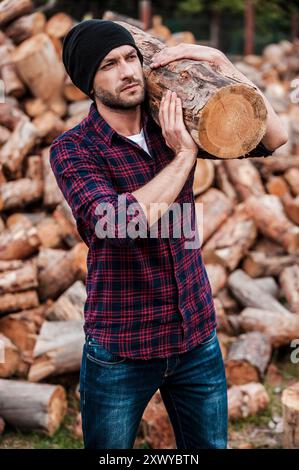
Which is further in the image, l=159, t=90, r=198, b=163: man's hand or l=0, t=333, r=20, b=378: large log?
l=0, t=333, r=20, b=378: large log

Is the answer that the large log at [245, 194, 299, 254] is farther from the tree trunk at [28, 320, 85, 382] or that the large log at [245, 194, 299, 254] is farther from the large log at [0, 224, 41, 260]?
the tree trunk at [28, 320, 85, 382]

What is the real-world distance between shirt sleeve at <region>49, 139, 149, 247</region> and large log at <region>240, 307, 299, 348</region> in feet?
9.91

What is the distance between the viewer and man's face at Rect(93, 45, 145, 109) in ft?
8.32

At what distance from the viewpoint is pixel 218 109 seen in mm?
2443

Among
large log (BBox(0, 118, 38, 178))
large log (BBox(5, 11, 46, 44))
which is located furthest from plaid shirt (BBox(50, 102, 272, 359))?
large log (BBox(5, 11, 46, 44))

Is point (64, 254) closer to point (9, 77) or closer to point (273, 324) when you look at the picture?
point (273, 324)

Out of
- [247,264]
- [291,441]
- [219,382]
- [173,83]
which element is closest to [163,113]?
[173,83]

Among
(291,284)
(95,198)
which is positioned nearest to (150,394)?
(95,198)

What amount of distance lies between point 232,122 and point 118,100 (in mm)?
438

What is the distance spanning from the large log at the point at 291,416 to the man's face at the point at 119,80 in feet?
6.58

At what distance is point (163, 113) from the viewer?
254 centimetres

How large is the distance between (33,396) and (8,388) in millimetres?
198

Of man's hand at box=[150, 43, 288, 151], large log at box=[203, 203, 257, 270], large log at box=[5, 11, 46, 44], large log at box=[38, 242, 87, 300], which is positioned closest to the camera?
man's hand at box=[150, 43, 288, 151]

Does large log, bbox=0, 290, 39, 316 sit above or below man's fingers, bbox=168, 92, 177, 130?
below
